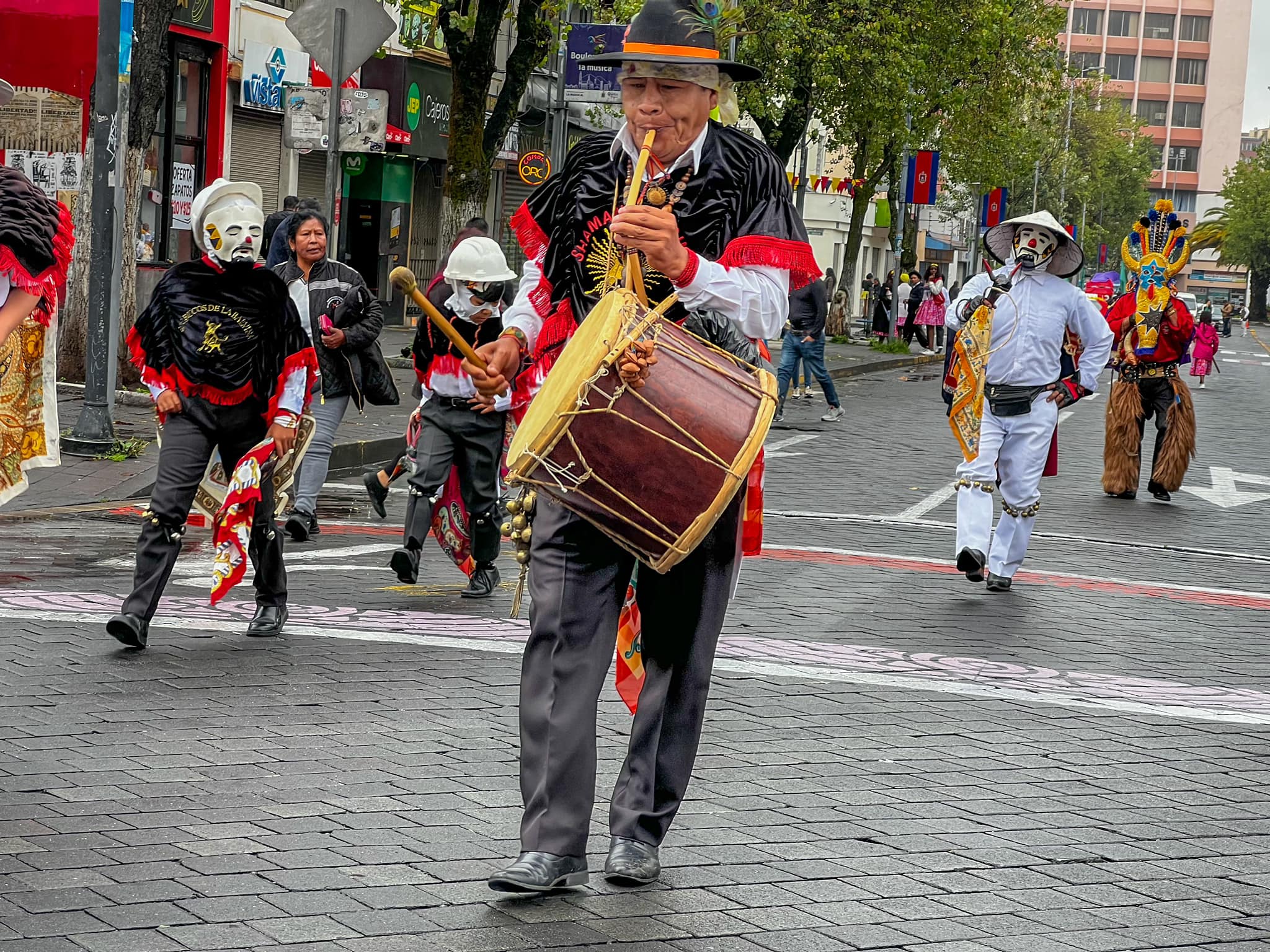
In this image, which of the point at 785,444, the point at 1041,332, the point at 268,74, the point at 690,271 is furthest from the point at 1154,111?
the point at 690,271

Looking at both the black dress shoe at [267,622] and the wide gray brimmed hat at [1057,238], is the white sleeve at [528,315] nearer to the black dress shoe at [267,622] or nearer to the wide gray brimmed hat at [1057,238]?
the black dress shoe at [267,622]

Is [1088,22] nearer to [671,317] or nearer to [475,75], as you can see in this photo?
[475,75]

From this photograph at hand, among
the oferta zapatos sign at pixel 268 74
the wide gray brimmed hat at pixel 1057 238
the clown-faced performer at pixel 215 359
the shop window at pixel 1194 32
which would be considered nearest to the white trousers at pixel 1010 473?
the wide gray brimmed hat at pixel 1057 238

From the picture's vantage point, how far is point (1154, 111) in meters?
157

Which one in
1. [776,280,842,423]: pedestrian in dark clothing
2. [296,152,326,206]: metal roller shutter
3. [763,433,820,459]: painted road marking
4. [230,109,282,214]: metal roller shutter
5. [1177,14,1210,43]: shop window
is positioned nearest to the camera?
[763,433,820,459]: painted road marking

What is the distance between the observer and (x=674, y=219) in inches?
164

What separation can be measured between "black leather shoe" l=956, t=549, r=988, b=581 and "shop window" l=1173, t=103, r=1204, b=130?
155 meters

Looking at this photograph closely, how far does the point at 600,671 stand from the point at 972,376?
624cm

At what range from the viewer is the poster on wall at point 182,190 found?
986 inches

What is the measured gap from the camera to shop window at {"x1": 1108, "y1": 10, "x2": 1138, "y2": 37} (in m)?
153

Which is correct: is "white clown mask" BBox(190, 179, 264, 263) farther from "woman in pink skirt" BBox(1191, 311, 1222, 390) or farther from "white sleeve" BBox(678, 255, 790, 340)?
"woman in pink skirt" BBox(1191, 311, 1222, 390)

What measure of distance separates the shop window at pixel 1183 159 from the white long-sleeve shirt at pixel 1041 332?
156 m

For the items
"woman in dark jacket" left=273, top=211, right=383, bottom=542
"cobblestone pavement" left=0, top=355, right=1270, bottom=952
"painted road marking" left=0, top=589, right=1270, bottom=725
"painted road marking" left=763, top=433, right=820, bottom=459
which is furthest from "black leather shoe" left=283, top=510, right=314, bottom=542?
"painted road marking" left=763, top=433, right=820, bottom=459

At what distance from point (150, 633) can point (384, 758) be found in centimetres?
228
